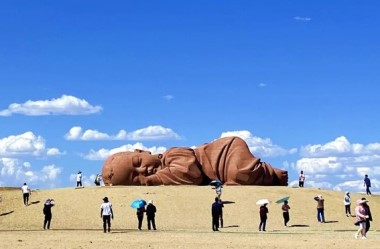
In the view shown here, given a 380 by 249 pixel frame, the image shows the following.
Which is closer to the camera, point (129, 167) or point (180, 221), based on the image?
point (180, 221)

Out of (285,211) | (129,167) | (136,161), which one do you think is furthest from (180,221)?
(136,161)

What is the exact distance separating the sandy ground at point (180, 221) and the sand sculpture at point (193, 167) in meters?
2.59

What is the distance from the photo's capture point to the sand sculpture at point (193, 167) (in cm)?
5134

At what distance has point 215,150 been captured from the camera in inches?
2111

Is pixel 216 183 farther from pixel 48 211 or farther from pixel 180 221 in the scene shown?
pixel 48 211

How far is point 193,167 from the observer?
51625 mm

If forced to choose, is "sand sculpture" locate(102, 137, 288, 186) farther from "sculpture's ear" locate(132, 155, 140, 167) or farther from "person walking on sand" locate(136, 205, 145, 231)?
"person walking on sand" locate(136, 205, 145, 231)

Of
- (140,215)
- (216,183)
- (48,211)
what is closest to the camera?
(140,215)

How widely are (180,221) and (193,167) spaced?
37.8 feet

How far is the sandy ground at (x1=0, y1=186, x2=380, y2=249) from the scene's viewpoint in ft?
93.8

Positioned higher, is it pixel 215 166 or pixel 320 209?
pixel 215 166

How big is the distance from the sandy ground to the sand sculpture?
259 cm

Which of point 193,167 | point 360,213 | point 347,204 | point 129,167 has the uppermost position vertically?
point 129,167

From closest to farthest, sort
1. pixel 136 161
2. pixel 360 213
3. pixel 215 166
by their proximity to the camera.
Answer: pixel 360 213 < pixel 136 161 < pixel 215 166
